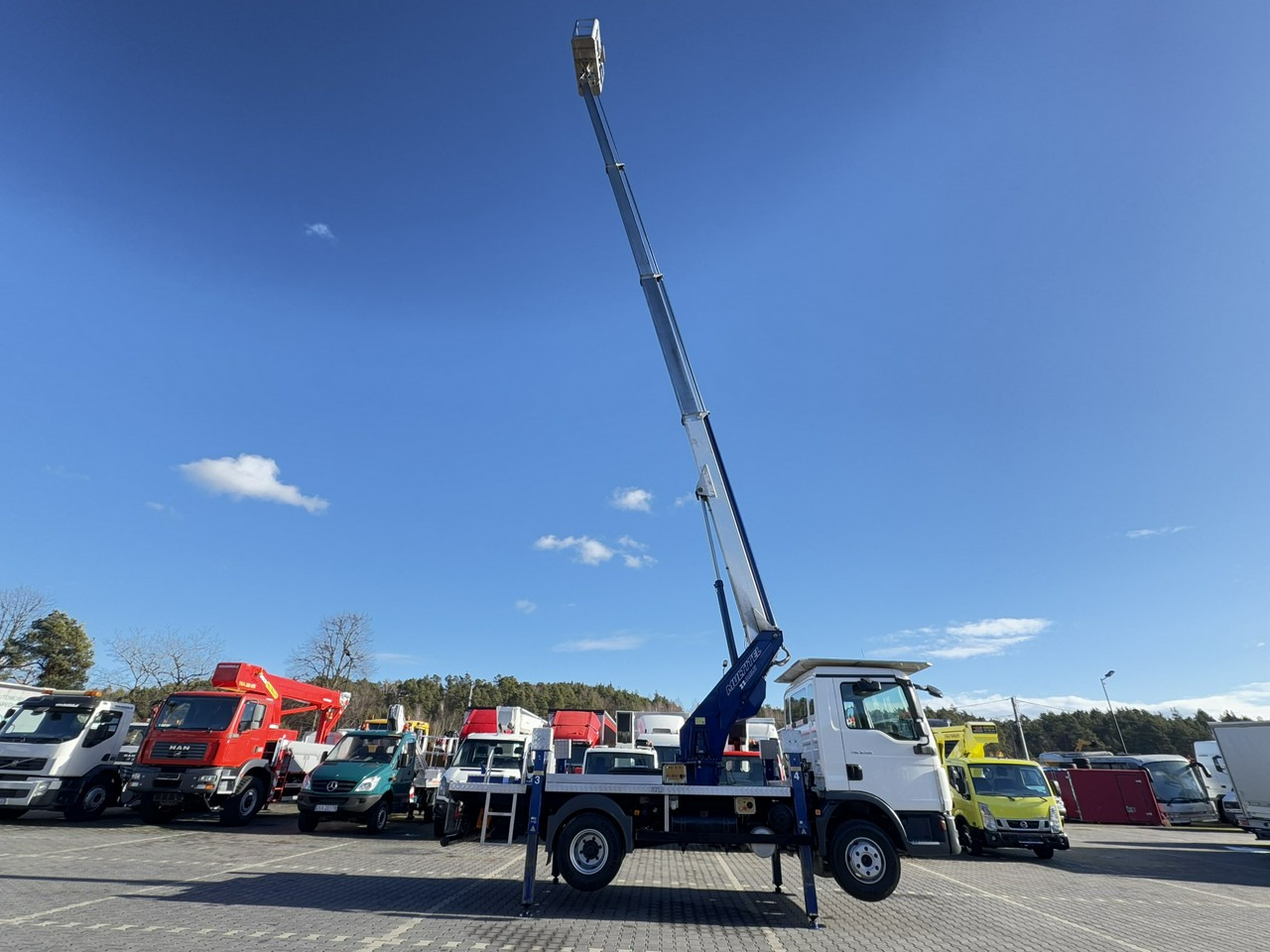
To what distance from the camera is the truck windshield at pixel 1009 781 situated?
14305mm

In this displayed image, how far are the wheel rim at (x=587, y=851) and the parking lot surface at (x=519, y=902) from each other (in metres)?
0.48

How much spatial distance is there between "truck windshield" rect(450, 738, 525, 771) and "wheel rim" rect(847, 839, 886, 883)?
930 centimetres

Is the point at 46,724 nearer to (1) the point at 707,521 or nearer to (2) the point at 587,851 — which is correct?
(2) the point at 587,851

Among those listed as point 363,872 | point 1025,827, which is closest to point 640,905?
point 363,872

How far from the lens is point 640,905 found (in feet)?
26.5

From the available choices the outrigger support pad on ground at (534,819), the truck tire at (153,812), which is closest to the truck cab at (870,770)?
the outrigger support pad on ground at (534,819)

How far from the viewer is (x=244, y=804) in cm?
1541

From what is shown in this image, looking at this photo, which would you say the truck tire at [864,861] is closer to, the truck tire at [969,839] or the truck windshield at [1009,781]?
the truck windshield at [1009,781]

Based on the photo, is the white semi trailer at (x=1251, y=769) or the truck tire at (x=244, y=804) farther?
the white semi trailer at (x=1251, y=769)

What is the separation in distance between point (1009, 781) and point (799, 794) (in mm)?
10021

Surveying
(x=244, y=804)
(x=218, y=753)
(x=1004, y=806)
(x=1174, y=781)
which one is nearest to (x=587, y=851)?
(x=1004, y=806)

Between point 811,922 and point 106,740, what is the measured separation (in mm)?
17964

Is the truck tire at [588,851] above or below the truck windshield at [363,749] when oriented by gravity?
below

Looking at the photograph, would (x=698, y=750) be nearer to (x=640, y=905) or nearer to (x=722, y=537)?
(x=640, y=905)
